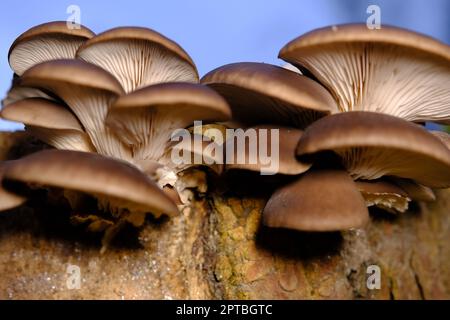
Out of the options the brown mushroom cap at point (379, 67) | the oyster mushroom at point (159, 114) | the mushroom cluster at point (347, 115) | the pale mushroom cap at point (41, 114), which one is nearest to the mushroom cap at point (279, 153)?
the mushroom cluster at point (347, 115)

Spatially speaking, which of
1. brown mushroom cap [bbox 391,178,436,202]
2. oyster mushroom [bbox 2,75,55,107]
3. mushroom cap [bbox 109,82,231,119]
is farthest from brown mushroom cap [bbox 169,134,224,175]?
brown mushroom cap [bbox 391,178,436,202]

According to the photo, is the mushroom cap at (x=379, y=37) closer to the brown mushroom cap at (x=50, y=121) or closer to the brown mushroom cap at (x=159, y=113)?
the brown mushroom cap at (x=159, y=113)

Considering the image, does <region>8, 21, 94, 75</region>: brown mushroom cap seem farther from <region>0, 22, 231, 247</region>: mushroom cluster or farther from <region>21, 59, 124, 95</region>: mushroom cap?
<region>21, 59, 124, 95</region>: mushroom cap

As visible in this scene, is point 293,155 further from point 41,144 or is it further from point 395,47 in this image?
point 41,144

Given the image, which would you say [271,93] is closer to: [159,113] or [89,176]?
[159,113]

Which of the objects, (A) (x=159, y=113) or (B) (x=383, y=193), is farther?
(B) (x=383, y=193)

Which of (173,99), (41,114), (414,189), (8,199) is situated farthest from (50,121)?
(414,189)

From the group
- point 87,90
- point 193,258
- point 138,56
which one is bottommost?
point 193,258
